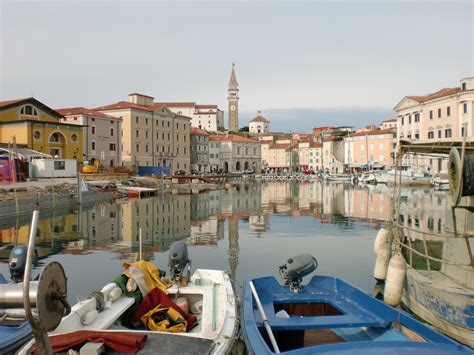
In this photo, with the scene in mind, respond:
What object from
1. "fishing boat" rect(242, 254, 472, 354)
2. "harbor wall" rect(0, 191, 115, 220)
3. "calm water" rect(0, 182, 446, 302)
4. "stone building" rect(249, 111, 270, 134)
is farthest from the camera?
"stone building" rect(249, 111, 270, 134)

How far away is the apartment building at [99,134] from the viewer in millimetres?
62562

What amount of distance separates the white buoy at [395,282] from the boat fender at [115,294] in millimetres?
5261

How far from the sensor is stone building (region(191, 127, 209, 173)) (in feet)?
314

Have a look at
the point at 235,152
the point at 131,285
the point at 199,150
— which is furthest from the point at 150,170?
the point at 131,285

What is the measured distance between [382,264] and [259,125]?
150 m

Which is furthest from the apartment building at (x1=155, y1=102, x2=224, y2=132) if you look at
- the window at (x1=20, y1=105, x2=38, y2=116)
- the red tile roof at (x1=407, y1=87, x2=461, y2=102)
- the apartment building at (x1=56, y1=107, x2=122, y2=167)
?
the window at (x1=20, y1=105, x2=38, y2=116)

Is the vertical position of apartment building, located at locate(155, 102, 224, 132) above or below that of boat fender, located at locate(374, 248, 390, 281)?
above

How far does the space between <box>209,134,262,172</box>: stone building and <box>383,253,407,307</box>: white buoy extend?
95214 mm

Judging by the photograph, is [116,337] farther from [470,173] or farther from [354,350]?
[470,173]

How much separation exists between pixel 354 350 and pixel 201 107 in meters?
129

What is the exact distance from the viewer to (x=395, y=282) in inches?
339

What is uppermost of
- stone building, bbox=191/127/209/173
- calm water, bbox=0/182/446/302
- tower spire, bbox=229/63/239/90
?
tower spire, bbox=229/63/239/90

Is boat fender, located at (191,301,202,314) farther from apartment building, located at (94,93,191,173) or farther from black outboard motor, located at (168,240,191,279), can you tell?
apartment building, located at (94,93,191,173)

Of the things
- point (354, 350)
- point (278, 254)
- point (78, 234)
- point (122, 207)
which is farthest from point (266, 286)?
point (122, 207)
